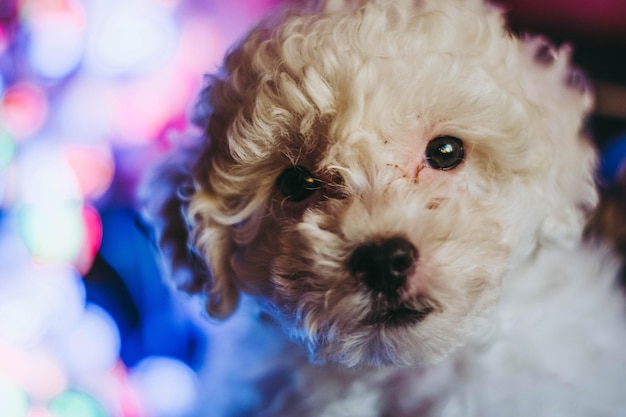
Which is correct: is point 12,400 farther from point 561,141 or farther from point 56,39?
point 561,141

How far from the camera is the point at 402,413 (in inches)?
60.0

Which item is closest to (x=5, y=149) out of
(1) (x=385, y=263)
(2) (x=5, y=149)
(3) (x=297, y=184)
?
(2) (x=5, y=149)

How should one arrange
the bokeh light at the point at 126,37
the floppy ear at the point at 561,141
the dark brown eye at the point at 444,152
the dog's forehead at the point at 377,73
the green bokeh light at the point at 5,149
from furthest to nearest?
the bokeh light at the point at 126,37 < the green bokeh light at the point at 5,149 < the floppy ear at the point at 561,141 < the dark brown eye at the point at 444,152 < the dog's forehead at the point at 377,73

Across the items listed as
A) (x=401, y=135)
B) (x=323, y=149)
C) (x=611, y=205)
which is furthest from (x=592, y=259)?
(x=323, y=149)

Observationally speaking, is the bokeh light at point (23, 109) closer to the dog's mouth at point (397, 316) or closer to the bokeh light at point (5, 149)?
the bokeh light at point (5, 149)

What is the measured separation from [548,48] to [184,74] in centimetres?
162

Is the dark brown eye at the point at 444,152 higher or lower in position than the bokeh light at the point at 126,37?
higher

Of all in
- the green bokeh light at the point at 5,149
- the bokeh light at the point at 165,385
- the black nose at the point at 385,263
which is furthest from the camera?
the green bokeh light at the point at 5,149

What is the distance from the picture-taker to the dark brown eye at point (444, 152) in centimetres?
134

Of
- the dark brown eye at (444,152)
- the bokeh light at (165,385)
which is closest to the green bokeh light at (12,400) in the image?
the bokeh light at (165,385)

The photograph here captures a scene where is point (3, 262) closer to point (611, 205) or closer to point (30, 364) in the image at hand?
point (30, 364)

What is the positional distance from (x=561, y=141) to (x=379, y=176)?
58 centimetres

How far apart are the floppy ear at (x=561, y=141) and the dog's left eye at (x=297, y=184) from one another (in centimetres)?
57

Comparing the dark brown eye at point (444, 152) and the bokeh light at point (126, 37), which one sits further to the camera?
the bokeh light at point (126, 37)
